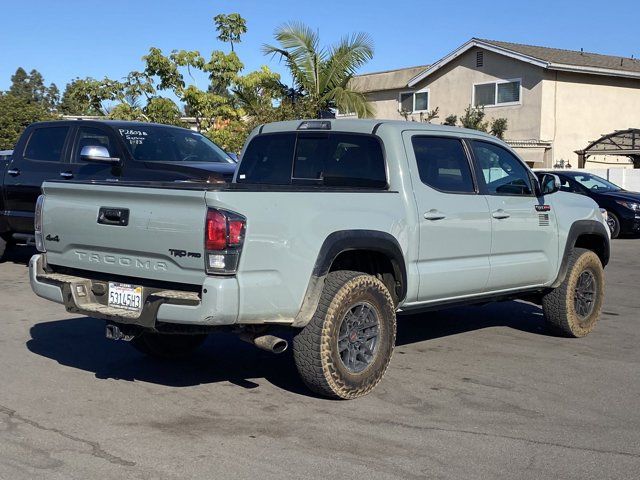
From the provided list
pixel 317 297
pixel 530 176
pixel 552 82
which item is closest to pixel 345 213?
pixel 317 297

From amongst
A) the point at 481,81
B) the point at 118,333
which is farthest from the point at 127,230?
Answer: the point at 481,81

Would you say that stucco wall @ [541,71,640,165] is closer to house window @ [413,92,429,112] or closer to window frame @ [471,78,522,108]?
window frame @ [471,78,522,108]

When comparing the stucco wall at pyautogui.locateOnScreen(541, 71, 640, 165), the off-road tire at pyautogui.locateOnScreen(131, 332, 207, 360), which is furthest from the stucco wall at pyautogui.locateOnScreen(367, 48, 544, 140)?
the off-road tire at pyautogui.locateOnScreen(131, 332, 207, 360)

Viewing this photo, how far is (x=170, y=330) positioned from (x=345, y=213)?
1.40 metres

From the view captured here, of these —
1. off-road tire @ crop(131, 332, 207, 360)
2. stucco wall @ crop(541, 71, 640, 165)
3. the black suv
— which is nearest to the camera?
off-road tire @ crop(131, 332, 207, 360)

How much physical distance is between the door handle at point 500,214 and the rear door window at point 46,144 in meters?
6.79

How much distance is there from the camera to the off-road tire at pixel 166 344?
6.75 metres

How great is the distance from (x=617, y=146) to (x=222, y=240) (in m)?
26.6

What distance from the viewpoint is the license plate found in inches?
214

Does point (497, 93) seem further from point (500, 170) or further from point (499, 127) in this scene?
point (500, 170)

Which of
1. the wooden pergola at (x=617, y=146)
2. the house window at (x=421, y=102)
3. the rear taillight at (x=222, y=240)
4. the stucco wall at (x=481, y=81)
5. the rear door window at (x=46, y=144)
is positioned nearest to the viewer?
the rear taillight at (x=222, y=240)

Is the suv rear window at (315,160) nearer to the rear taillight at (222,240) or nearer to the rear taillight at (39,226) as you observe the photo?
the rear taillight at (222,240)

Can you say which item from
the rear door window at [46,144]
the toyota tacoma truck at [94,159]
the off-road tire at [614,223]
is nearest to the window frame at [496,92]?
the off-road tire at [614,223]

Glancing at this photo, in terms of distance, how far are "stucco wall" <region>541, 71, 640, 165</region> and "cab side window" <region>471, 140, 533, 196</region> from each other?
23.2m
